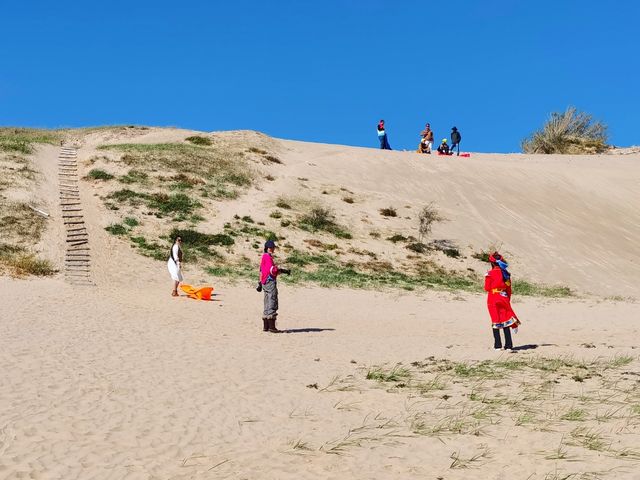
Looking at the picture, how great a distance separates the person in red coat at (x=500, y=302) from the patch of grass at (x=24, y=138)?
29772mm

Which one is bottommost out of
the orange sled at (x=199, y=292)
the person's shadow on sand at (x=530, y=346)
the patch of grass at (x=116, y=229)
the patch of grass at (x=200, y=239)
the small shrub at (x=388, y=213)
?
the person's shadow on sand at (x=530, y=346)

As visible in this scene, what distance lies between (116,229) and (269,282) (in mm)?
14221

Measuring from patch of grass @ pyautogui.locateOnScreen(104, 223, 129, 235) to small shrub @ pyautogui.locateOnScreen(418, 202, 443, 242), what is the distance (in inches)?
529

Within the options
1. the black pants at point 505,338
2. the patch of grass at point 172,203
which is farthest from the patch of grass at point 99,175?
the black pants at point 505,338

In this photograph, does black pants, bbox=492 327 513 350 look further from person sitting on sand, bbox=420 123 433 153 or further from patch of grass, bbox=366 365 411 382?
person sitting on sand, bbox=420 123 433 153

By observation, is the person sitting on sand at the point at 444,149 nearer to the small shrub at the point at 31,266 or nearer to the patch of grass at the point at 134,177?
the patch of grass at the point at 134,177

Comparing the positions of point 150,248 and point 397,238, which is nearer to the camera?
point 150,248

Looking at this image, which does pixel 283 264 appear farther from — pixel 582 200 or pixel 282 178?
pixel 582 200

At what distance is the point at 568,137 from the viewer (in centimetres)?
5609

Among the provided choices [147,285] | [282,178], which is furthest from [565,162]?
[147,285]

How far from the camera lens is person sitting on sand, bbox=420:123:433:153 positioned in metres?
45.4

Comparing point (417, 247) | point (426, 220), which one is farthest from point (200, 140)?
point (417, 247)

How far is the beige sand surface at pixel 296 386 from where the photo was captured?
645cm

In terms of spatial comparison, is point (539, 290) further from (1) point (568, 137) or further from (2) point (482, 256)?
(1) point (568, 137)
